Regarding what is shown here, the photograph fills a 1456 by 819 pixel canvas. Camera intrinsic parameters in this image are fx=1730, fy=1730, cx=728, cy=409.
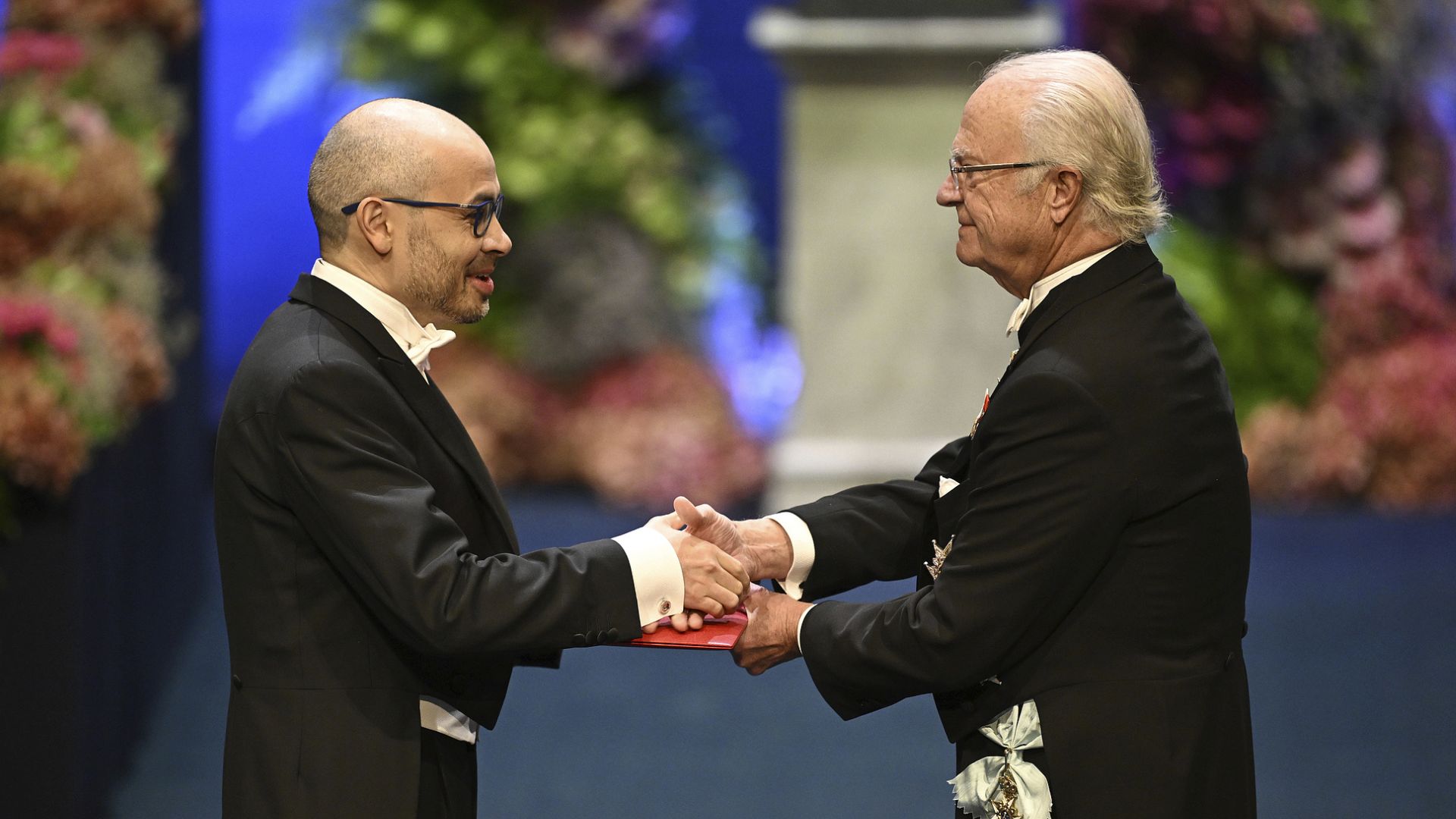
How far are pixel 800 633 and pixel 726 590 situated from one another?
127 millimetres

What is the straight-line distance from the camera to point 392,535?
2188mm

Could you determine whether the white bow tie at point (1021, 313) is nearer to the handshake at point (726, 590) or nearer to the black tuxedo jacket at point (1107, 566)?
the black tuxedo jacket at point (1107, 566)

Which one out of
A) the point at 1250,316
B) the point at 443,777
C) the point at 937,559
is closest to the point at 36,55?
the point at 443,777

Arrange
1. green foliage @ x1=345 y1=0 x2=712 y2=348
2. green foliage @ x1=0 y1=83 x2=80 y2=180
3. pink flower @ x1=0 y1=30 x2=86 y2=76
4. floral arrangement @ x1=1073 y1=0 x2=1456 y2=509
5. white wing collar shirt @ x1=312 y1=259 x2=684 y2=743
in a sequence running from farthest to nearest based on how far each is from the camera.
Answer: green foliage @ x1=345 y1=0 x2=712 y2=348, floral arrangement @ x1=1073 y1=0 x2=1456 y2=509, pink flower @ x1=0 y1=30 x2=86 y2=76, green foliage @ x1=0 y1=83 x2=80 y2=180, white wing collar shirt @ x1=312 y1=259 x2=684 y2=743

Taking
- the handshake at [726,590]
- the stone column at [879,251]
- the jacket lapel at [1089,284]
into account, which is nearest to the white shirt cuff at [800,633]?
the handshake at [726,590]

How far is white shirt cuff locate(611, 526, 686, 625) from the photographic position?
7.98ft

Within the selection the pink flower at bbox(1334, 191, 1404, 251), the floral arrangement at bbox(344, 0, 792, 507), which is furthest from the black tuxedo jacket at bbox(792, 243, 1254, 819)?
the pink flower at bbox(1334, 191, 1404, 251)

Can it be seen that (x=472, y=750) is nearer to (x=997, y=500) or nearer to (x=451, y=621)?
(x=451, y=621)

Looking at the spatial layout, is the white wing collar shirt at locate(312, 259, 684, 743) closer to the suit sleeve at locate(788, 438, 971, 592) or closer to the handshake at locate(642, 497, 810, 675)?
the handshake at locate(642, 497, 810, 675)

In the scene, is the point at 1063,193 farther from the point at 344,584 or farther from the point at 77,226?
the point at 77,226

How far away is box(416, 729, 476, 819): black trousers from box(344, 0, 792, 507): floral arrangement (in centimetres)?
462

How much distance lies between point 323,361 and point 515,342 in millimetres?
5159

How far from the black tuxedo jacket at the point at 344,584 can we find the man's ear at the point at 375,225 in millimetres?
102

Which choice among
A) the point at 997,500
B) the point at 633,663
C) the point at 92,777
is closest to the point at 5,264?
the point at 92,777
